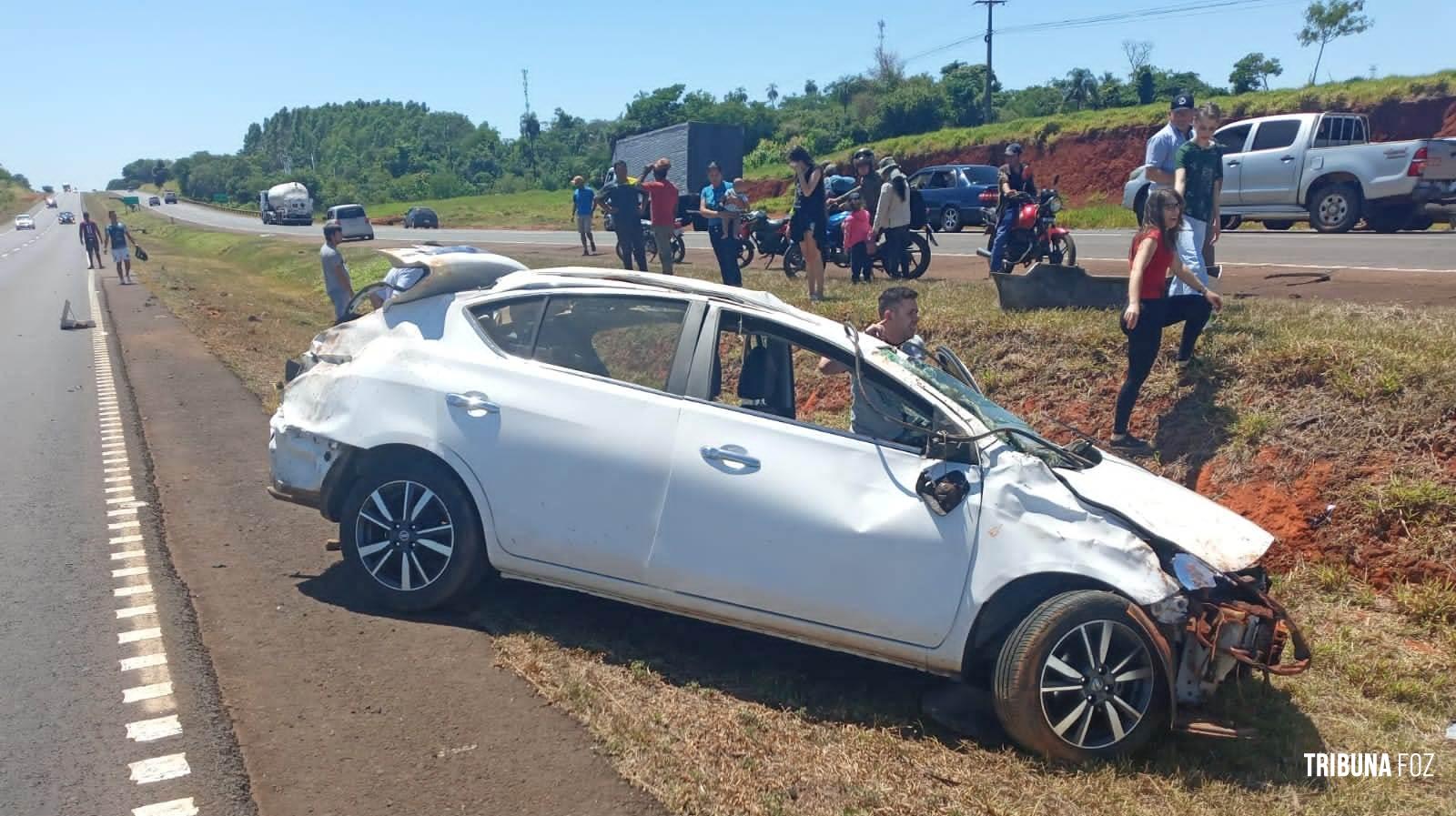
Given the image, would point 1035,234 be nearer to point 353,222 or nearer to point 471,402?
point 471,402

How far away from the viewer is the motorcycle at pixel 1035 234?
40.7 ft

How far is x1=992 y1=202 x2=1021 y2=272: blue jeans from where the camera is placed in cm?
1242

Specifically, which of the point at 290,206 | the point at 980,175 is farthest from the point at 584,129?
the point at 980,175

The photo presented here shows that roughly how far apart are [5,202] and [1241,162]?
6345 inches

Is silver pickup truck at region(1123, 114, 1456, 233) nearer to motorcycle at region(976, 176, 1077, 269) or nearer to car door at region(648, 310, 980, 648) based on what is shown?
motorcycle at region(976, 176, 1077, 269)

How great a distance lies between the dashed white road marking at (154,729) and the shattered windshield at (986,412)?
3.25 m

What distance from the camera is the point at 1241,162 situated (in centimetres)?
1956

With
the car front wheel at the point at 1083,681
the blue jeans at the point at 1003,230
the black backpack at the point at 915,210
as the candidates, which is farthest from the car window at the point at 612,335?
the black backpack at the point at 915,210

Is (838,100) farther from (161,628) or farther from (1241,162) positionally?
(161,628)

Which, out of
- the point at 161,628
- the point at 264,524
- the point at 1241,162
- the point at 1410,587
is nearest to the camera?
the point at 161,628

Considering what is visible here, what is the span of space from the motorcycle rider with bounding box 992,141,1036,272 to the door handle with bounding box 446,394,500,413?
8.15m

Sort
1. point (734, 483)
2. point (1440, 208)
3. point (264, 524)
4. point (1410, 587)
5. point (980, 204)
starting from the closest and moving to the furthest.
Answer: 1. point (734, 483)
2. point (1410, 587)
3. point (264, 524)
4. point (1440, 208)
5. point (980, 204)

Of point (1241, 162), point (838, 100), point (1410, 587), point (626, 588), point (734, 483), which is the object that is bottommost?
point (1410, 587)

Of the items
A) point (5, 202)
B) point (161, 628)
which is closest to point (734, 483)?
point (161, 628)
